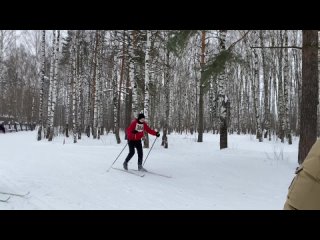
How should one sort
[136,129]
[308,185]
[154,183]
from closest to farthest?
1. [308,185]
2. [154,183]
3. [136,129]

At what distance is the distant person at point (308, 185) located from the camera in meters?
1.83

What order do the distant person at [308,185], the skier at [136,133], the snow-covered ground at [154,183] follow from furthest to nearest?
the skier at [136,133]
the snow-covered ground at [154,183]
the distant person at [308,185]

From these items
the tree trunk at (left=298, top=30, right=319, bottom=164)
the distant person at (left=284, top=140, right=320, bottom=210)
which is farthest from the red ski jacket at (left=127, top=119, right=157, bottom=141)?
the distant person at (left=284, top=140, right=320, bottom=210)

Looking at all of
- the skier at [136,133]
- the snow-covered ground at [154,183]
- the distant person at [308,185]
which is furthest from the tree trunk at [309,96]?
the distant person at [308,185]

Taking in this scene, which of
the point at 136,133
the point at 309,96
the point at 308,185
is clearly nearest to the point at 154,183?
the point at 136,133

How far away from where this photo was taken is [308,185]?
1.87 m

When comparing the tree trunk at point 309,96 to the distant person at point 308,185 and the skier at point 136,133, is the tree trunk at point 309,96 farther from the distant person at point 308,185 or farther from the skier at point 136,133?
the distant person at point 308,185

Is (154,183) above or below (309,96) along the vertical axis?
below

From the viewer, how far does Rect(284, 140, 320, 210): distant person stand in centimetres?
183

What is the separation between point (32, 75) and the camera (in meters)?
60.8

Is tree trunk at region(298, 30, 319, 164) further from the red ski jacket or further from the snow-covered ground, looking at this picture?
the red ski jacket

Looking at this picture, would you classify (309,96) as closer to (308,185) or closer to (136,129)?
(136,129)
